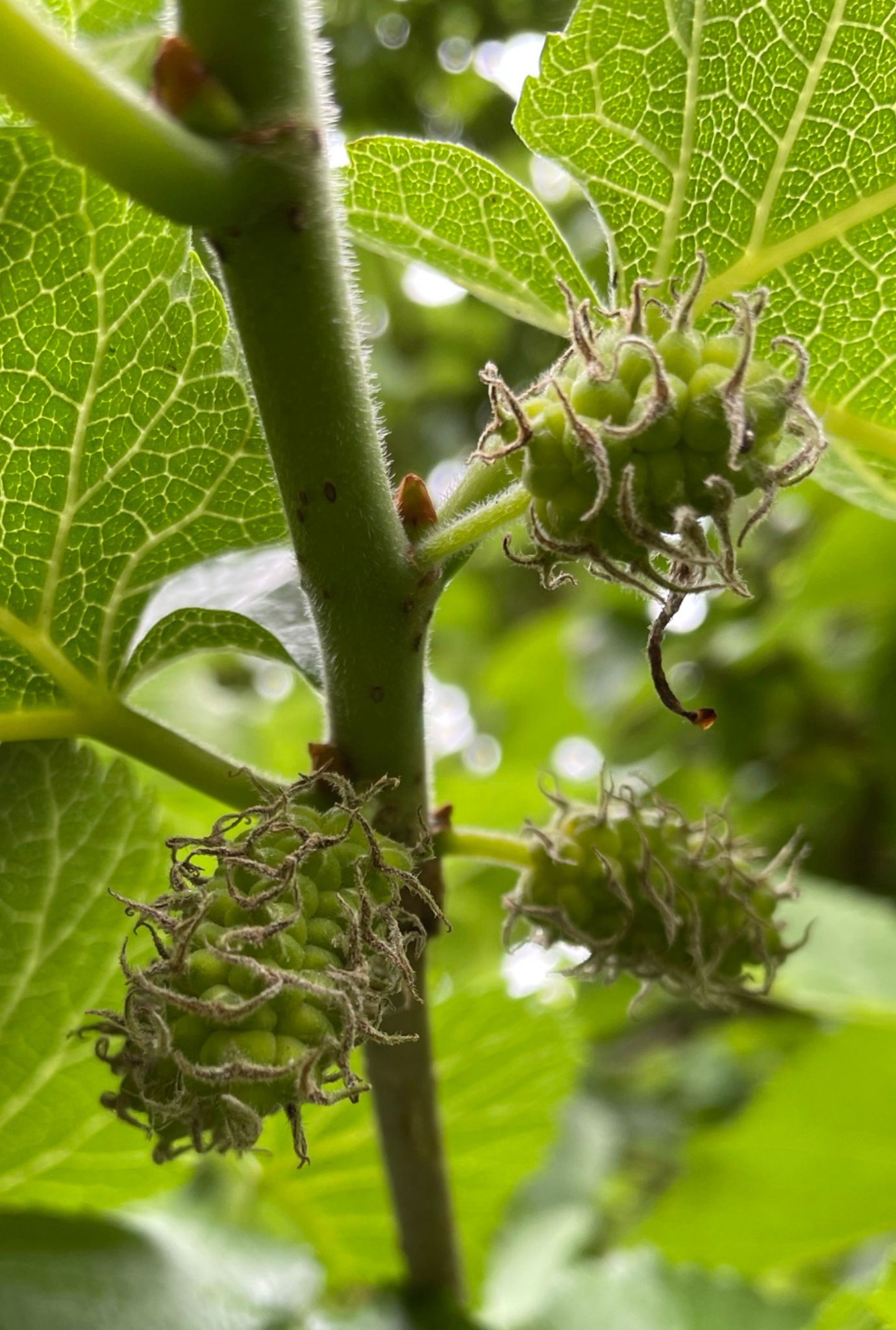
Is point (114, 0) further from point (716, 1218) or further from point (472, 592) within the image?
point (472, 592)

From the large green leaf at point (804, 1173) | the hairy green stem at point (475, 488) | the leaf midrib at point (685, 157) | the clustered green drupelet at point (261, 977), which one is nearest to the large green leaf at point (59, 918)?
the clustered green drupelet at point (261, 977)

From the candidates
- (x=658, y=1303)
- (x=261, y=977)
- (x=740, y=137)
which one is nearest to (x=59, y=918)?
(x=261, y=977)

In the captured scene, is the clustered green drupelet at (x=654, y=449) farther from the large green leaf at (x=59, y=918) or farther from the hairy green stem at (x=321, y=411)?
the large green leaf at (x=59, y=918)

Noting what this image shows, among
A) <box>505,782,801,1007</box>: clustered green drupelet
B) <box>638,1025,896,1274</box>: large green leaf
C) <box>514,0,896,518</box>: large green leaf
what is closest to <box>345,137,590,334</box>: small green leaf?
<box>514,0,896,518</box>: large green leaf

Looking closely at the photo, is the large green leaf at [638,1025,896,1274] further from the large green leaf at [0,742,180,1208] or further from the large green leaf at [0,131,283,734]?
the large green leaf at [0,131,283,734]

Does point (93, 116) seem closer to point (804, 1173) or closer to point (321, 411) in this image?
point (321, 411)

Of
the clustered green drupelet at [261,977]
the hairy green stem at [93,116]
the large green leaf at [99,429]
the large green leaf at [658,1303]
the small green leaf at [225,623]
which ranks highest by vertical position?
the large green leaf at [99,429]
